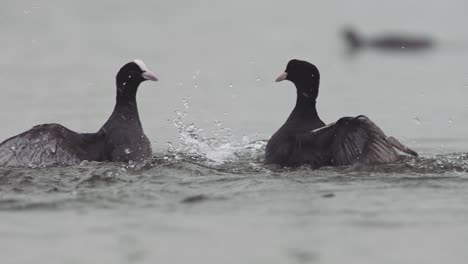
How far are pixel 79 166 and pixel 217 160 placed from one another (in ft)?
5.22

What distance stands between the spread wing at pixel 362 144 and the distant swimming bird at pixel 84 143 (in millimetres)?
1866

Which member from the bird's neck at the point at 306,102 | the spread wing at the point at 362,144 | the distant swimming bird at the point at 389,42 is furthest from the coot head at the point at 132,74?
the distant swimming bird at the point at 389,42

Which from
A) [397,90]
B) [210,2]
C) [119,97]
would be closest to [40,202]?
[119,97]

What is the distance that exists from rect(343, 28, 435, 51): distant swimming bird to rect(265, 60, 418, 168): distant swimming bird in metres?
14.1

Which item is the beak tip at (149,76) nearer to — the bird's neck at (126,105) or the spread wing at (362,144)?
the bird's neck at (126,105)

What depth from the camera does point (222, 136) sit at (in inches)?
532

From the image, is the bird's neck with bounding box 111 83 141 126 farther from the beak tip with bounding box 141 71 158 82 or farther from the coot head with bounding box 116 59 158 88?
the beak tip with bounding box 141 71 158 82

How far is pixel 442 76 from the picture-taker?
1872cm

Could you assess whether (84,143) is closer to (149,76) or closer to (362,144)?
(149,76)

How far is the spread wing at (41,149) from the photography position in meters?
9.68

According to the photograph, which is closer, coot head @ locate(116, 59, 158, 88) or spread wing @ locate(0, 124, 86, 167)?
spread wing @ locate(0, 124, 86, 167)

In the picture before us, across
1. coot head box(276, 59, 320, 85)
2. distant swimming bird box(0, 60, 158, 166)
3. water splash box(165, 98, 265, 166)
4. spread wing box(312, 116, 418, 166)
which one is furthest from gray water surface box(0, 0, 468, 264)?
coot head box(276, 59, 320, 85)

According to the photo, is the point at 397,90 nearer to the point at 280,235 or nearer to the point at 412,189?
the point at 412,189

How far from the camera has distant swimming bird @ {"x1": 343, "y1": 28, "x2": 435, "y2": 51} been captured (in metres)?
24.3
